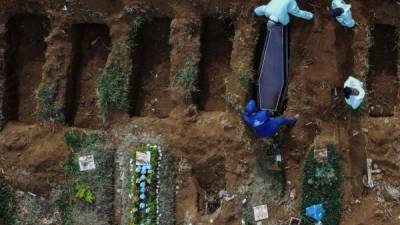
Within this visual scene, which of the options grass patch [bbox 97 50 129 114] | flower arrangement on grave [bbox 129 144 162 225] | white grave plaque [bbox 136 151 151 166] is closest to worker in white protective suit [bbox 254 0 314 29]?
grass patch [bbox 97 50 129 114]

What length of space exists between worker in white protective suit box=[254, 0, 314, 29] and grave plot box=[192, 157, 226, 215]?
270cm

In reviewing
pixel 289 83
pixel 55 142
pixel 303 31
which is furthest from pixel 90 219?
pixel 303 31

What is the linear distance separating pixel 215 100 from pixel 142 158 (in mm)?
1712

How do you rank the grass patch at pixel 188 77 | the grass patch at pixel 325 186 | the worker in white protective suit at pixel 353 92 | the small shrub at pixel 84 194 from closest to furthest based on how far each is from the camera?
the worker in white protective suit at pixel 353 92
the grass patch at pixel 325 186
the grass patch at pixel 188 77
the small shrub at pixel 84 194

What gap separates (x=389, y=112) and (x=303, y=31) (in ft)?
7.12

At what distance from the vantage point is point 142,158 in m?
8.49

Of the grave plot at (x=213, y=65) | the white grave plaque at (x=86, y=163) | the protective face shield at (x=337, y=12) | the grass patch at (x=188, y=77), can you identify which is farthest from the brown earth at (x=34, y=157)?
the protective face shield at (x=337, y=12)

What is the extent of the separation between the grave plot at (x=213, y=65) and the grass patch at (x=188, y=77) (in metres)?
0.31

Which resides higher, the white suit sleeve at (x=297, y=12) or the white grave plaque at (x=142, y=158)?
the white suit sleeve at (x=297, y=12)

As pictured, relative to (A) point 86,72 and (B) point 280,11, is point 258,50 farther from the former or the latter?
(A) point 86,72

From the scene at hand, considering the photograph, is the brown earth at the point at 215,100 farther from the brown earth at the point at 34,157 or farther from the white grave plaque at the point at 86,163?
the white grave plaque at the point at 86,163

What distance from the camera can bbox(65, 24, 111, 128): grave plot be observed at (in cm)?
890

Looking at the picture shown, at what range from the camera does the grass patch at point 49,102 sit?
28.5ft

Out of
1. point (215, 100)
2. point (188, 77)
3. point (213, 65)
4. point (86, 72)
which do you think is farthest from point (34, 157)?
point (213, 65)
